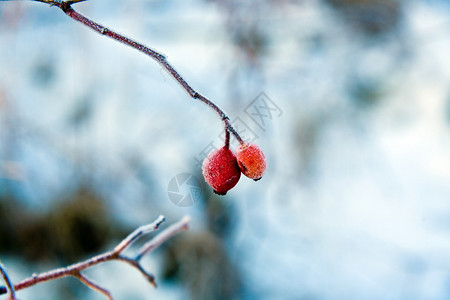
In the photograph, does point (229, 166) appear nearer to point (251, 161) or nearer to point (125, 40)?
point (251, 161)

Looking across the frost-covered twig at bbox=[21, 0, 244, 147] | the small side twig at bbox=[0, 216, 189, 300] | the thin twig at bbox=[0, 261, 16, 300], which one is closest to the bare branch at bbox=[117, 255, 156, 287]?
the small side twig at bbox=[0, 216, 189, 300]

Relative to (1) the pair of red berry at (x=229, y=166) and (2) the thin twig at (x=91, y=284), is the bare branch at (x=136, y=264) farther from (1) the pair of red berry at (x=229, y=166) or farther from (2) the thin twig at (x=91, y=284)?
(1) the pair of red berry at (x=229, y=166)

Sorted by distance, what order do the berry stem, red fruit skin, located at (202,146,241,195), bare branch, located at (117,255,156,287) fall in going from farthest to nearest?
bare branch, located at (117,255,156,287), red fruit skin, located at (202,146,241,195), the berry stem

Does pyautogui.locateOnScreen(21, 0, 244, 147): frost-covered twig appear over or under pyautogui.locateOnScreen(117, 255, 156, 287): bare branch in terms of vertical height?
Answer: over

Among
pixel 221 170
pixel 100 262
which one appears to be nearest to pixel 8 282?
pixel 100 262

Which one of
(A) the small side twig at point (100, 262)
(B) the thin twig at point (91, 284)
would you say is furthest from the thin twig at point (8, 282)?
(B) the thin twig at point (91, 284)

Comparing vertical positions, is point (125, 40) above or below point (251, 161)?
above

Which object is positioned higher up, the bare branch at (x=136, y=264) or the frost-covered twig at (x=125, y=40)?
the frost-covered twig at (x=125, y=40)

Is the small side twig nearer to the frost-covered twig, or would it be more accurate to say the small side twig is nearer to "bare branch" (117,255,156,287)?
"bare branch" (117,255,156,287)
